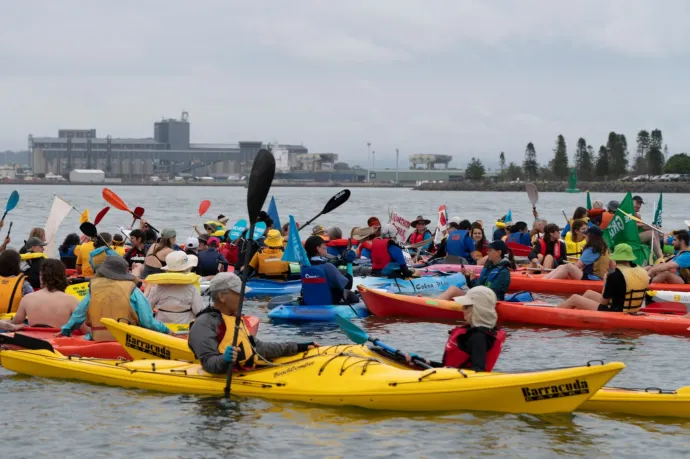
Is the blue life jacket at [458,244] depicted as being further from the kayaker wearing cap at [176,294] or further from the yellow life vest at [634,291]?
the kayaker wearing cap at [176,294]

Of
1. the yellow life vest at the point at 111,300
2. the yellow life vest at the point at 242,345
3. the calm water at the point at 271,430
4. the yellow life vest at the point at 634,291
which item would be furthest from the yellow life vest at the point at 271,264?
the yellow life vest at the point at 242,345

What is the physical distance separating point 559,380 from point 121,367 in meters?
4.55

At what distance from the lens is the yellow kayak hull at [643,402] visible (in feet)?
30.2

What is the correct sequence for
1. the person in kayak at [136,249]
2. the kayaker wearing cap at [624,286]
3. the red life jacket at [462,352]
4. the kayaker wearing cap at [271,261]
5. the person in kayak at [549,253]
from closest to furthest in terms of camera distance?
1. the red life jacket at [462,352]
2. the kayaker wearing cap at [624,286]
3. the person in kayak at [136,249]
4. the kayaker wearing cap at [271,261]
5. the person in kayak at [549,253]

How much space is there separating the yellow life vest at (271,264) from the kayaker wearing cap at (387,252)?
164cm

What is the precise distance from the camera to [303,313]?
15.5 metres

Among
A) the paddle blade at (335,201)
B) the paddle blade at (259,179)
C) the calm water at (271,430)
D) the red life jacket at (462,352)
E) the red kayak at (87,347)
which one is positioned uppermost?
the paddle blade at (259,179)

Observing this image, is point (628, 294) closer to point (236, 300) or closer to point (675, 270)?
point (675, 270)

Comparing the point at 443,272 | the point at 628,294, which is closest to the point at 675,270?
the point at 628,294

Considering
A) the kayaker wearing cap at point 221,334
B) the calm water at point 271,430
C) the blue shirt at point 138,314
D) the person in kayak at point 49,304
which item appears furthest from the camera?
the person in kayak at point 49,304

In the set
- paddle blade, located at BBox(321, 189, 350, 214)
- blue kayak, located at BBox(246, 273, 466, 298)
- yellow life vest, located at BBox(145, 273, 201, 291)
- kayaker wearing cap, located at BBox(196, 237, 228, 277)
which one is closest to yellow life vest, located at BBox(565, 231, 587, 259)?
blue kayak, located at BBox(246, 273, 466, 298)

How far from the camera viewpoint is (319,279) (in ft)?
50.6

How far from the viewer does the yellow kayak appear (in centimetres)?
888

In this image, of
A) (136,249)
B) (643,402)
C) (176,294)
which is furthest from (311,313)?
(643,402)
